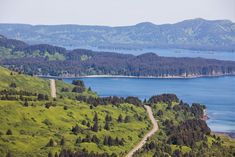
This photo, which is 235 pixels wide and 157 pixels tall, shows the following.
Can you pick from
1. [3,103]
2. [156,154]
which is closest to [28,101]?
[3,103]

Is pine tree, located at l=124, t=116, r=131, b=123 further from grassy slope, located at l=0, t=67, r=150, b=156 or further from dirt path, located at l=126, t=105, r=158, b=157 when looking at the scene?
dirt path, located at l=126, t=105, r=158, b=157

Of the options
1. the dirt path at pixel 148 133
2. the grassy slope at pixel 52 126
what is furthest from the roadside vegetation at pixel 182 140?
the grassy slope at pixel 52 126

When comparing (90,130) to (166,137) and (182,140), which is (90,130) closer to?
(166,137)

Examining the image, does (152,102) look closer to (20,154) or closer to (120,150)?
(120,150)

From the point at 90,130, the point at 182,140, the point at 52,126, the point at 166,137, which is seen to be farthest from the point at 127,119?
the point at 52,126

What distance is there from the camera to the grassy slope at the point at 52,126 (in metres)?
119

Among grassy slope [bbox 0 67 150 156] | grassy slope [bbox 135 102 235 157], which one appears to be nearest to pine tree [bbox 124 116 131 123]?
grassy slope [bbox 0 67 150 156]

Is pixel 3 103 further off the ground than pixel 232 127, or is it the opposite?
pixel 3 103

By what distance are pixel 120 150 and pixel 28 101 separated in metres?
34.6

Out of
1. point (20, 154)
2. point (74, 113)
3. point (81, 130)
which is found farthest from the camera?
point (74, 113)

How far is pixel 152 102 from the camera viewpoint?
18925cm

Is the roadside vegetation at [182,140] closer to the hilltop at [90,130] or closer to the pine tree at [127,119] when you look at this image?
the hilltop at [90,130]

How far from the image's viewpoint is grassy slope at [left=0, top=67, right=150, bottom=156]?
118562 mm

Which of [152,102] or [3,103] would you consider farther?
[152,102]
